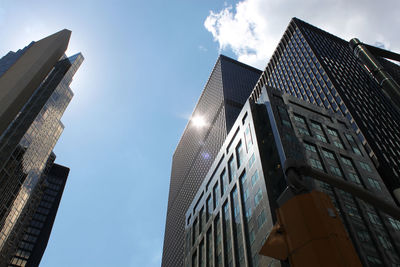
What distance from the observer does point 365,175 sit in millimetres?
49438

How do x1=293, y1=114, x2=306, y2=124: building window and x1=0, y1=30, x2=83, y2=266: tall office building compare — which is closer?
x1=293, y1=114, x2=306, y2=124: building window

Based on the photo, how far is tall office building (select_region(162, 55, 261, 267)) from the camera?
142 meters

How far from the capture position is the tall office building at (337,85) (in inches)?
3346

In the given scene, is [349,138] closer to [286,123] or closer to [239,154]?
[286,123]

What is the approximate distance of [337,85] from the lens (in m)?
99.2

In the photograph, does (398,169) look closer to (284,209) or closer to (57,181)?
(284,209)

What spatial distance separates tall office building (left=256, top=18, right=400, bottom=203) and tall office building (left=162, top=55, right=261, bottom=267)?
23.5 meters

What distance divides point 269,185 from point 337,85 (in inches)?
2775

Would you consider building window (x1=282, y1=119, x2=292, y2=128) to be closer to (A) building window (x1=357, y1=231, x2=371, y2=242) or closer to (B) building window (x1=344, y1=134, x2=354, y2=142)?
(B) building window (x1=344, y1=134, x2=354, y2=142)

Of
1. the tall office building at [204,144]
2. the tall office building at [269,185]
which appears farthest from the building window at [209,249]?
the tall office building at [204,144]

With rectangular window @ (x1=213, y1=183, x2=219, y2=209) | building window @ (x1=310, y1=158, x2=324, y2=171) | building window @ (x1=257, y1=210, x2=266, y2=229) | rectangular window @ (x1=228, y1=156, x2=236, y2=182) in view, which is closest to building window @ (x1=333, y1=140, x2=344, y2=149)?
building window @ (x1=310, y1=158, x2=324, y2=171)

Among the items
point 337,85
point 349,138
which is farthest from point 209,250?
point 337,85

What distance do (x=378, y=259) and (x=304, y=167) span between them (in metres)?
38.8

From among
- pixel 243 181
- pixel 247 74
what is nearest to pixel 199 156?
pixel 247 74
